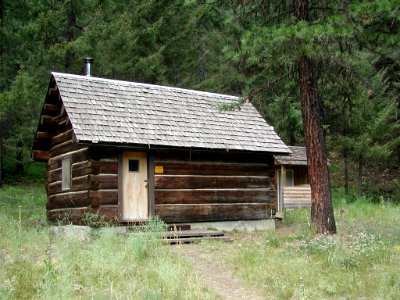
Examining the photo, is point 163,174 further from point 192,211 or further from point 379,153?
point 379,153

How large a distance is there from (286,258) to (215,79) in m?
Result: 21.0

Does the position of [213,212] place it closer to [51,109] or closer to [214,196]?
[214,196]

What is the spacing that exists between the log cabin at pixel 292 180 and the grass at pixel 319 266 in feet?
40.1

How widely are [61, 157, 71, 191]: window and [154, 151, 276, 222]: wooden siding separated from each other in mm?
3020

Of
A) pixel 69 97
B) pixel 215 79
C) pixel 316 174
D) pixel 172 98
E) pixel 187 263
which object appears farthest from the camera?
pixel 215 79

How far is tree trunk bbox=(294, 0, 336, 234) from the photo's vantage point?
12375mm

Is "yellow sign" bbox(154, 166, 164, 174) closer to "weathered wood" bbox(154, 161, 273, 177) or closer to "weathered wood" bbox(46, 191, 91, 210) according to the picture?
"weathered wood" bbox(154, 161, 273, 177)

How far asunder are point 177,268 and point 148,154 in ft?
23.0

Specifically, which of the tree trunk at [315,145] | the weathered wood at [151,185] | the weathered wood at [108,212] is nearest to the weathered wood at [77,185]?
the weathered wood at [108,212]

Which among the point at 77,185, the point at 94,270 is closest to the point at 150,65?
the point at 77,185

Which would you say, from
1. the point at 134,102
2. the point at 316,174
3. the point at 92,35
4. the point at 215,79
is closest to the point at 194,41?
the point at 215,79

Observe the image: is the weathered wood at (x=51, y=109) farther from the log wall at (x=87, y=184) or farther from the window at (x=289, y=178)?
the window at (x=289, y=178)

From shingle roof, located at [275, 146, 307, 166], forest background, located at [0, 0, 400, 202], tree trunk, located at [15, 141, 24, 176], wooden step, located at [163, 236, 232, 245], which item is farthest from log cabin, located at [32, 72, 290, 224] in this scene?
tree trunk, located at [15, 141, 24, 176]

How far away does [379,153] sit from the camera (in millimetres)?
27172
